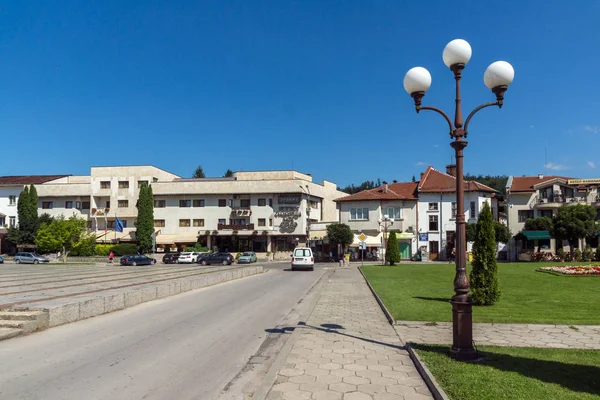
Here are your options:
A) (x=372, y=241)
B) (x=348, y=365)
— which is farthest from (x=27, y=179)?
(x=348, y=365)

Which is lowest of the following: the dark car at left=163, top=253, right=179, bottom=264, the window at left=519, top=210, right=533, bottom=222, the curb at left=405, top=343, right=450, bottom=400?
the dark car at left=163, top=253, right=179, bottom=264

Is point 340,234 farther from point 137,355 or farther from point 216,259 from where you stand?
point 137,355

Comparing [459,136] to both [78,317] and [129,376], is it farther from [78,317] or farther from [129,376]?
[78,317]

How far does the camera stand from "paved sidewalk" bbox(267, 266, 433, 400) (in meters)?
5.81

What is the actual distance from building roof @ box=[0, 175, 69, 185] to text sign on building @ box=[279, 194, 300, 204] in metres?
37.8

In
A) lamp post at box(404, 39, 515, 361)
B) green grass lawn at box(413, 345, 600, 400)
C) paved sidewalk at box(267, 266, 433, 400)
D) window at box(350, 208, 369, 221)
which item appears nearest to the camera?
green grass lawn at box(413, 345, 600, 400)

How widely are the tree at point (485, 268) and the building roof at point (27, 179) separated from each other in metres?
72.0

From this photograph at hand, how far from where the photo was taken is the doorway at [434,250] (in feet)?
180

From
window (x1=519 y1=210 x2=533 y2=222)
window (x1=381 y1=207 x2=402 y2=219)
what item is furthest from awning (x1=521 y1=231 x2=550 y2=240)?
window (x1=381 y1=207 x2=402 y2=219)

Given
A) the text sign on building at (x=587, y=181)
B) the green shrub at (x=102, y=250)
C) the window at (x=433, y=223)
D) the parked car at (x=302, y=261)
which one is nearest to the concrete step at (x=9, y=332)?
the parked car at (x=302, y=261)

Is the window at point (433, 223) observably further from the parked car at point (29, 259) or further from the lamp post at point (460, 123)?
the lamp post at point (460, 123)

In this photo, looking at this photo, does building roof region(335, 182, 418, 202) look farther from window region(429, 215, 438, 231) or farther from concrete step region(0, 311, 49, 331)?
concrete step region(0, 311, 49, 331)

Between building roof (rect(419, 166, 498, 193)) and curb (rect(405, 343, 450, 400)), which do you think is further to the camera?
building roof (rect(419, 166, 498, 193))

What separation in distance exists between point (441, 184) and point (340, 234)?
14.6 m
